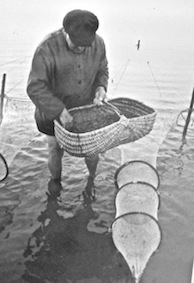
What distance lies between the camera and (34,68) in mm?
4332

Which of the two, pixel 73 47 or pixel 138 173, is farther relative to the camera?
pixel 138 173

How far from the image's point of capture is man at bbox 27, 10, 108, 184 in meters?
4.07

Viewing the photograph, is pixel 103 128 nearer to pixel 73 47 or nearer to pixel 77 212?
pixel 73 47

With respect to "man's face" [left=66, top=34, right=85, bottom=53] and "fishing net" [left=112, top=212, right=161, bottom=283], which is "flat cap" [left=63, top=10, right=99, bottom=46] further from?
"fishing net" [left=112, top=212, right=161, bottom=283]

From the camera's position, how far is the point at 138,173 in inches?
207

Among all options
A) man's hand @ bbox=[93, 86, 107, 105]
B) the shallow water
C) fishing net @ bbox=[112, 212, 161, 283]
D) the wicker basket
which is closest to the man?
man's hand @ bbox=[93, 86, 107, 105]

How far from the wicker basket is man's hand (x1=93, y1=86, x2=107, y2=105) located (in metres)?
0.17

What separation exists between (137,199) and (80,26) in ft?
8.21

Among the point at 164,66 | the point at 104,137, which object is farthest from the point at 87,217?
the point at 164,66

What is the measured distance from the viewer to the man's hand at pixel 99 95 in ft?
16.3

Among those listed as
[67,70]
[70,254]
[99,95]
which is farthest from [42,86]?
[70,254]

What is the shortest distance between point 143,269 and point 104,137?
5.84ft

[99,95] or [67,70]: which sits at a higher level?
[67,70]

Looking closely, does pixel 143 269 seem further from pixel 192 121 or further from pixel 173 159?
pixel 192 121
